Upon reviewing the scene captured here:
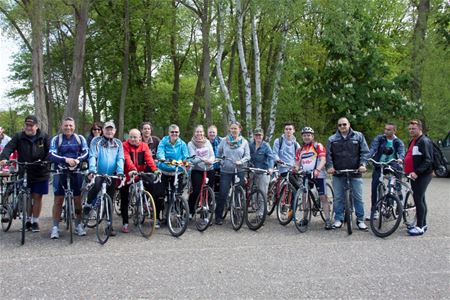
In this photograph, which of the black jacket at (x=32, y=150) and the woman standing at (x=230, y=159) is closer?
the black jacket at (x=32, y=150)

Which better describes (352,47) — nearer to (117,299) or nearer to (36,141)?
(36,141)

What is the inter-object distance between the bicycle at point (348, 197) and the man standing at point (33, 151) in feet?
16.4

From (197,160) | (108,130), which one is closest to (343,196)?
(197,160)

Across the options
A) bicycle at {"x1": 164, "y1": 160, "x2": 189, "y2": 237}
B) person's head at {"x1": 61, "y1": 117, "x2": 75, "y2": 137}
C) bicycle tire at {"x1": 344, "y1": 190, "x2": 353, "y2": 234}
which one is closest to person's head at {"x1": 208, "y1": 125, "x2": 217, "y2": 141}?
bicycle at {"x1": 164, "y1": 160, "x2": 189, "y2": 237}

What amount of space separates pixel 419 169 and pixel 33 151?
6.34 metres

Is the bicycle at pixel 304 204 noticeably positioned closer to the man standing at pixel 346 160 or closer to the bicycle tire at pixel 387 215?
the man standing at pixel 346 160

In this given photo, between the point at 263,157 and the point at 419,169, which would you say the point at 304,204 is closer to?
the point at 263,157

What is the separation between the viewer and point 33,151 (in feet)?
25.5

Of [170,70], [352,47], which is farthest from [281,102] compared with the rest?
[170,70]

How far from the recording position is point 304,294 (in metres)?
4.90

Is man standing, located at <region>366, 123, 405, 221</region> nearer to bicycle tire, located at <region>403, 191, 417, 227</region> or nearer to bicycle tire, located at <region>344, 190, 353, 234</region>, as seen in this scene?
bicycle tire, located at <region>403, 191, 417, 227</region>

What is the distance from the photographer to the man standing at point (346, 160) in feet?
26.7

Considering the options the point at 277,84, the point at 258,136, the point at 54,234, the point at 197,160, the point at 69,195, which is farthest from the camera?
the point at 277,84

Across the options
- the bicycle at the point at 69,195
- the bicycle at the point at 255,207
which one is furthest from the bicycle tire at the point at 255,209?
the bicycle at the point at 69,195
